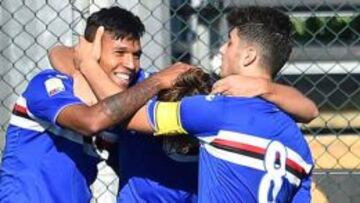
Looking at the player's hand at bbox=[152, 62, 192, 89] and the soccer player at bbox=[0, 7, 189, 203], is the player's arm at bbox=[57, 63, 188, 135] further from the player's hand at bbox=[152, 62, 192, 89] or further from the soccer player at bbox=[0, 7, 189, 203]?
the soccer player at bbox=[0, 7, 189, 203]

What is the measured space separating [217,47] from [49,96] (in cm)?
227

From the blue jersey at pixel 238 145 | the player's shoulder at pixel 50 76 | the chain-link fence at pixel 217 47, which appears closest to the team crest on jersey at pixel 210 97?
the blue jersey at pixel 238 145

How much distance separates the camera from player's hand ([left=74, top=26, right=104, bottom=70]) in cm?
434

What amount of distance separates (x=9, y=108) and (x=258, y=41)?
2.46m

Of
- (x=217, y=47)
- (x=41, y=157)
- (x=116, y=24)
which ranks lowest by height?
(x=217, y=47)

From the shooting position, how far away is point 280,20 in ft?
13.5

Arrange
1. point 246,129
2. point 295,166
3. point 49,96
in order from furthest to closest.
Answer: point 49,96 < point 295,166 < point 246,129

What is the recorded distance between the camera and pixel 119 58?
4.40 meters

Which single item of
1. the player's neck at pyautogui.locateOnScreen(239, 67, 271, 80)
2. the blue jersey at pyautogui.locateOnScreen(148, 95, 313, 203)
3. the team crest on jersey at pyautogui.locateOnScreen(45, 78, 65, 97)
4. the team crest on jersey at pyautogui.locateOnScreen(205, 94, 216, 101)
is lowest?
the blue jersey at pyautogui.locateOnScreen(148, 95, 313, 203)

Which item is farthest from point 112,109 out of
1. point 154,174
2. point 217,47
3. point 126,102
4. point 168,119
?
point 217,47

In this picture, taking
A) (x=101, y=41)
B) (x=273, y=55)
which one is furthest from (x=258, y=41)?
(x=101, y=41)

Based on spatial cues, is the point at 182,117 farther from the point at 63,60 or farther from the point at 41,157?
the point at 63,60

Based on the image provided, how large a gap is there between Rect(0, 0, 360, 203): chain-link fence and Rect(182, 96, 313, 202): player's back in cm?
187

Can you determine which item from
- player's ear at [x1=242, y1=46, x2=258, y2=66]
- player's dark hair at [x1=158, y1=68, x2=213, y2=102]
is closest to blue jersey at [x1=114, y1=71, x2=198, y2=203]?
player's dark hair at [x1=158, y1=68, x2=213, y2=102]
